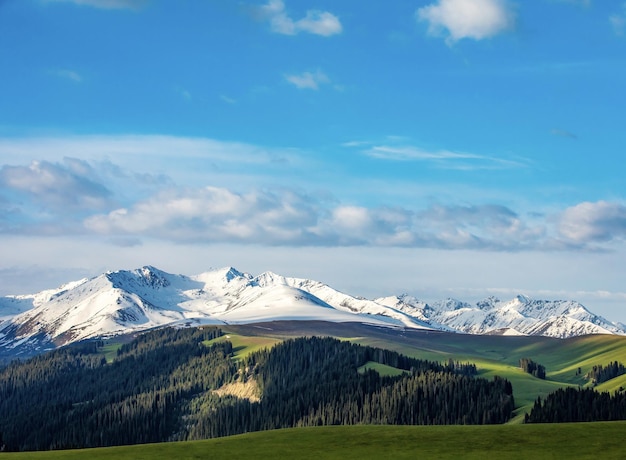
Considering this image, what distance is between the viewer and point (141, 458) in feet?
A: 367

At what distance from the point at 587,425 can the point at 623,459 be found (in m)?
22.1

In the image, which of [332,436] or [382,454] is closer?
[382,454]

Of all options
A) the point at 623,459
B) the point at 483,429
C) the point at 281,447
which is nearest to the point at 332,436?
the point at 281,447

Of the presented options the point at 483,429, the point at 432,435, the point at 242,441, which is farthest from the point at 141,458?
the point at 483,429

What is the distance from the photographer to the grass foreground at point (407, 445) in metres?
106

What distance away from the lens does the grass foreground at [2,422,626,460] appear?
4183 inches

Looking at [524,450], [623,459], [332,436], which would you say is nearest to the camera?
[623,459]

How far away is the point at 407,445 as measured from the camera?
373 ft

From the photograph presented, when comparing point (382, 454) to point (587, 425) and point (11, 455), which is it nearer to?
point (587, 425)

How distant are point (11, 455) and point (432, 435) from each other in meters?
54.9

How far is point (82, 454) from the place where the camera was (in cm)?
11850

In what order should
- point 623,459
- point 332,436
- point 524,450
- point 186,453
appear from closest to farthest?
point 623,459
point 524,450
point 186,453
point 332,436

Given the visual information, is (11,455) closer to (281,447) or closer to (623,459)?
(281,447)

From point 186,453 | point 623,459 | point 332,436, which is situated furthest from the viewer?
point 332,436
